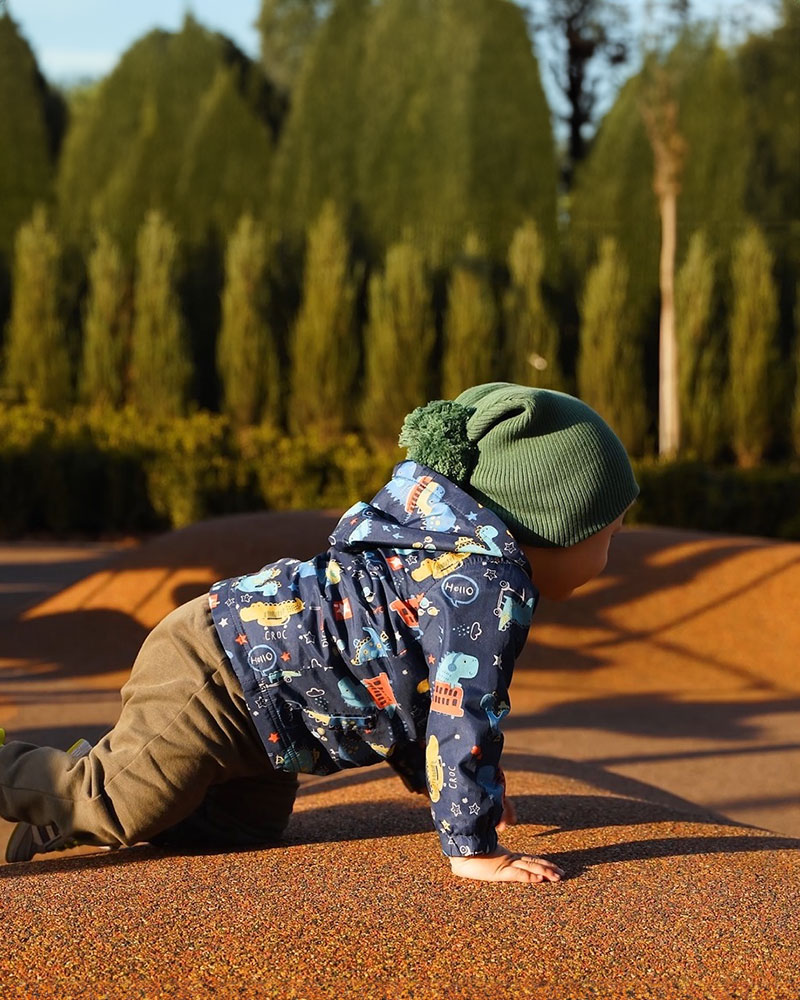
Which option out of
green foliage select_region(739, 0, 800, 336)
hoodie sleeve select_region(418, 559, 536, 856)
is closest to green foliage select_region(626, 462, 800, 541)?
green foliage select_region(739, 0, 800, 336)

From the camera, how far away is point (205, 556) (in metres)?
6.38

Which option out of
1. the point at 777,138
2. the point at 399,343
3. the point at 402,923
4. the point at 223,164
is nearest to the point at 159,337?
the point at 399,343

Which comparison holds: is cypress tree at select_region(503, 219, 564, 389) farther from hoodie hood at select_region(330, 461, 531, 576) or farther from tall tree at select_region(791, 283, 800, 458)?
hoodie hood at select_region(330, 461, 531, 576)

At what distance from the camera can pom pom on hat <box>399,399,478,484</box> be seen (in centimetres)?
254

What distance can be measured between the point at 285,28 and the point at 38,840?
831 inches

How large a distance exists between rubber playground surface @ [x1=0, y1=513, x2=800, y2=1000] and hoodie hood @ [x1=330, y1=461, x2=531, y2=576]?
0.65m

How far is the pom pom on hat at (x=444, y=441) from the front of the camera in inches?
100.0

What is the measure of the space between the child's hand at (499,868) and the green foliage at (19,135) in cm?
1377

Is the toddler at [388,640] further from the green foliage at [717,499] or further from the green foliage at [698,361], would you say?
the green foliage at [698,361]

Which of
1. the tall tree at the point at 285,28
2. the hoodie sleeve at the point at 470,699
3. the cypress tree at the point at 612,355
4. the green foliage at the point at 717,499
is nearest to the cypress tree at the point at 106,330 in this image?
the cypress tree at the point at 612,355

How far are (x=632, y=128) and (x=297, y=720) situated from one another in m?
13.0

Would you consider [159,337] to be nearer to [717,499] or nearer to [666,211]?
[666,211]

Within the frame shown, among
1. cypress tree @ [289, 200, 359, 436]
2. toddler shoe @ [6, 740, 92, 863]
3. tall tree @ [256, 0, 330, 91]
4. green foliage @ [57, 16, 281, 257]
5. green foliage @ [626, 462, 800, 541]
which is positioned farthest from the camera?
tall tree @ [256, 0, 330, 91]

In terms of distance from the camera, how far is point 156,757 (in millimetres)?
2578
